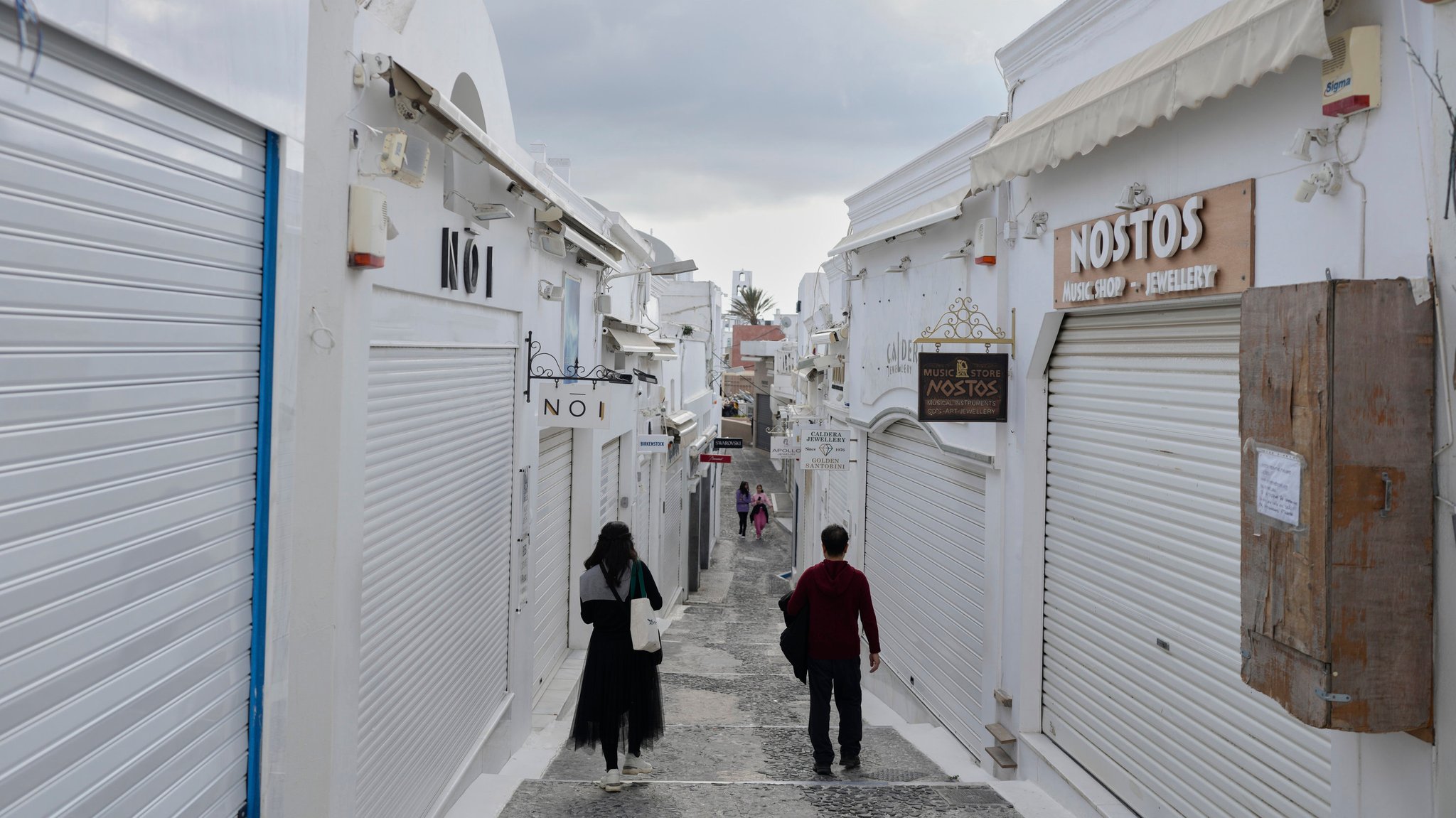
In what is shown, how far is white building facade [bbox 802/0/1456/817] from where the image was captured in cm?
393

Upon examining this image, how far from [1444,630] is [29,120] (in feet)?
14.9

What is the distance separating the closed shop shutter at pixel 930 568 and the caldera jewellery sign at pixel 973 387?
1042 mm

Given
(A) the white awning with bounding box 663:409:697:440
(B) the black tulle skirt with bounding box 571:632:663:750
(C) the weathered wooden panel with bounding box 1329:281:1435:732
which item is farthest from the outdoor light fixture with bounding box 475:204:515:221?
(A) the white awning with bounding box 663:409:697:440

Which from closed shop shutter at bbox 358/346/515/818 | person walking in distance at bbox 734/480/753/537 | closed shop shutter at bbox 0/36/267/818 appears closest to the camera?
closed shop shutter at bbox 0/36/267/818

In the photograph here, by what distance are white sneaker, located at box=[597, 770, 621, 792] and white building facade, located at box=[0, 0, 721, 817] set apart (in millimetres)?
997

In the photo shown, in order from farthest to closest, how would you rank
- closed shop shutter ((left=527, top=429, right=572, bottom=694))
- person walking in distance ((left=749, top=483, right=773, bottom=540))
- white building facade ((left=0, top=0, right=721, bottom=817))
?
→ person walking in distance ((left=749, top=483, right=773, bottom=540)) → closed shop shutter ((left=527, top=429, right=572, bottom=694)) → white building facade ((left=0, top=0, right=721, bottom=817))

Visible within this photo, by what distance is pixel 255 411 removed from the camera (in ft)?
13.1

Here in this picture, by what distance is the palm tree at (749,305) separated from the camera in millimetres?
62219

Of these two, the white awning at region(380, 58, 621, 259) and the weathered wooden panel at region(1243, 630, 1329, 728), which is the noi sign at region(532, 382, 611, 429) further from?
the weathered wooden panel at region(1243, 630, 1329, 728)

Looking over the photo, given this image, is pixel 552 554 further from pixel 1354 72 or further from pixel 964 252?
pixel 1354 72

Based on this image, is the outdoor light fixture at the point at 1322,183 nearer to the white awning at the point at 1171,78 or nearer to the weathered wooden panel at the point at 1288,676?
the white awning at the point at 1171,78

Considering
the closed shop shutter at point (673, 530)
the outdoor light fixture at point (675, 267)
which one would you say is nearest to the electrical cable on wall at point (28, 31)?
the outdoor light fixture at point (675, 267)

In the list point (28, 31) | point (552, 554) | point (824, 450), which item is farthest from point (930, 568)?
point (28, 31)

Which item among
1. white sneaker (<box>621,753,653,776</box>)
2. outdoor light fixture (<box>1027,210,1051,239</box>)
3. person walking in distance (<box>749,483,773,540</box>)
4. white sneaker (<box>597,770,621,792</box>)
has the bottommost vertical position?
person walking in distance (<box>749,483,773,540</box>)
